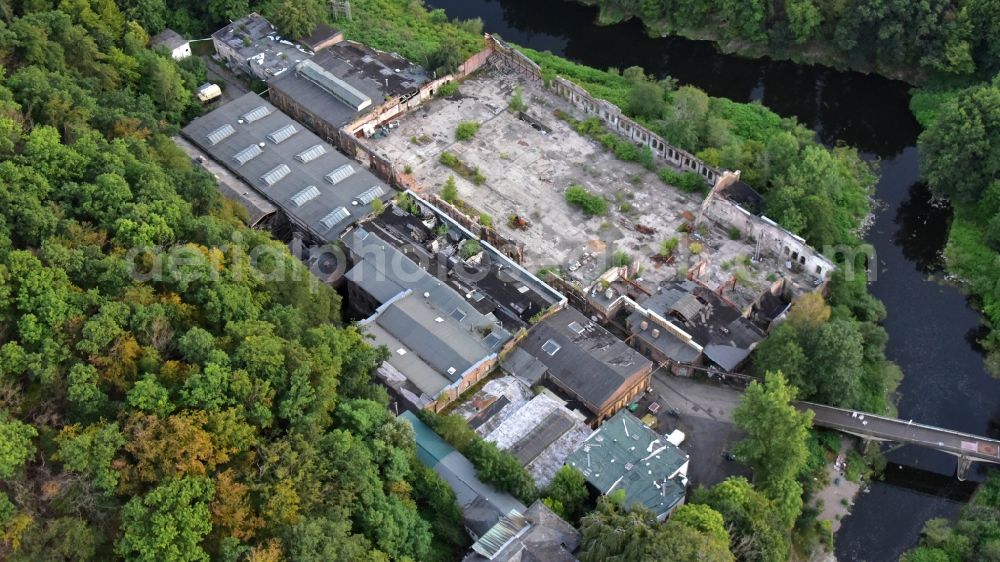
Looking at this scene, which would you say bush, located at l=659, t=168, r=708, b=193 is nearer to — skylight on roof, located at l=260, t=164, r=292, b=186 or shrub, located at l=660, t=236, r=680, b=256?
shrub, located at l=660, t=236, r=680, b=256

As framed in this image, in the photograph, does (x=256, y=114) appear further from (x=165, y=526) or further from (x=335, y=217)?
(x=165, y=526)

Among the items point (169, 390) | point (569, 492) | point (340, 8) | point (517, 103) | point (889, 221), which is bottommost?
point (569, 492)

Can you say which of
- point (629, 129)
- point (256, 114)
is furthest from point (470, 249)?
point (256, 114)

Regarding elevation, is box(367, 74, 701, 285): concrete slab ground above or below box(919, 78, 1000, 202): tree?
below

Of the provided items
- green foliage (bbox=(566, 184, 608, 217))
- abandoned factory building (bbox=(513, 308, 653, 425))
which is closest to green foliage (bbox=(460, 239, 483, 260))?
abandoned factory building (bbox=(513, 308, 653, 425))

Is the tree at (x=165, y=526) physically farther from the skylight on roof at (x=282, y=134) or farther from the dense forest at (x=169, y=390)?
the skylight on roof at (x=282, y=134)

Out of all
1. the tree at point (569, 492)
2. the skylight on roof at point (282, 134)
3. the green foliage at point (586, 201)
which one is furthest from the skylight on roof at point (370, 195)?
the tree at point (569, 492)
